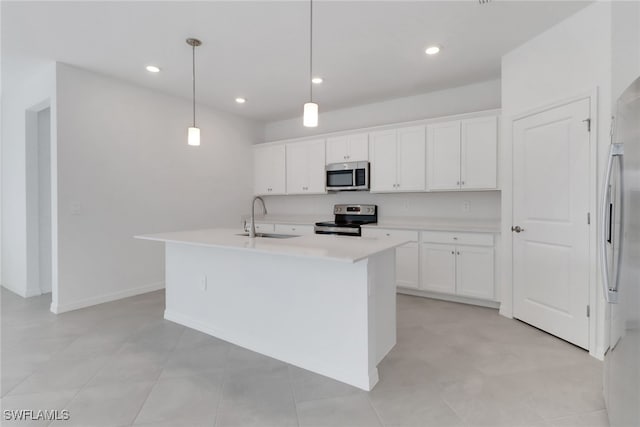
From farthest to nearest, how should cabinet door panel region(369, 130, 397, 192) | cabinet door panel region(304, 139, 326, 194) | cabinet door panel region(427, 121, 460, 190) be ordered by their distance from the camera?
1. cabinet door panel region(304, 139, 326, 194)
2. cabinet door panel region(369, 130, 397, 192)
3. cabinet door panel region(427, 121, 460, 190)

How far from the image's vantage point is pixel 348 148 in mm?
4633

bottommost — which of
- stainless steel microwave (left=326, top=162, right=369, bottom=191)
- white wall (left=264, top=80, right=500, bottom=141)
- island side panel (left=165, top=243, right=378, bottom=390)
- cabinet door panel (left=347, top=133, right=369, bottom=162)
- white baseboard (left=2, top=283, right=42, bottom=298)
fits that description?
white baseboard (left=2, top=283, right=42, bottom=298)

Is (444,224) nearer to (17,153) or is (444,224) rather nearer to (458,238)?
(458,238)

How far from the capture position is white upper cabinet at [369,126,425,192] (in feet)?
13.4

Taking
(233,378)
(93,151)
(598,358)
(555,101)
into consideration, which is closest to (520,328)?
(598,358)

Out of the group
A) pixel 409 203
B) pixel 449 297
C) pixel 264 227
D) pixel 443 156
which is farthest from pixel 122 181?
pixel 449 297

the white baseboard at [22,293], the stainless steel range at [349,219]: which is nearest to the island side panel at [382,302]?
the stainless steel range at [349,219]

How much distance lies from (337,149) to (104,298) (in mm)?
3512

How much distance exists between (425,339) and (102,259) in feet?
11.8

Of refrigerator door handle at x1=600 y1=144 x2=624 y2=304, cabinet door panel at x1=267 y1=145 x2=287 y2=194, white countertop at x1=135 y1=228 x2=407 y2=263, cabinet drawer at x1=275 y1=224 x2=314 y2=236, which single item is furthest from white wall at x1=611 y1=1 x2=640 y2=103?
cabinet door panel at x1=267 y1=145 x2=287 y2=194

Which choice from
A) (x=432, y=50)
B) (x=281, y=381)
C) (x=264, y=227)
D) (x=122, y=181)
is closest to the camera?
(x=281, y=381)

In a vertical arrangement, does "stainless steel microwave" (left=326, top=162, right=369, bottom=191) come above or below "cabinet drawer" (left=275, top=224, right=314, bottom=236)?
above

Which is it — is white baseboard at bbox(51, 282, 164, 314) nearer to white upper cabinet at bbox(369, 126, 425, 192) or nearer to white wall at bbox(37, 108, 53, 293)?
white wall at bbox(37, 108, 53, 293)

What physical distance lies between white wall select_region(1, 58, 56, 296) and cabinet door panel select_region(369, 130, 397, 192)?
3.67 m
